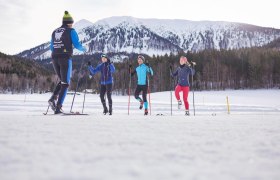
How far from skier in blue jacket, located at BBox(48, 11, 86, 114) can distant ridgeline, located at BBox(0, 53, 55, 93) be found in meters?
92.5

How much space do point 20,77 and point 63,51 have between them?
365ft

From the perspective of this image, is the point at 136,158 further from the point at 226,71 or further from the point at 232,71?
the point at 232,71

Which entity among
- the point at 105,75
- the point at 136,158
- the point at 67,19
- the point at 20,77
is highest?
the point at 20,77

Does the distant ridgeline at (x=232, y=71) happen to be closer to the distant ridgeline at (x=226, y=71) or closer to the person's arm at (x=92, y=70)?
the distant ridgeline at (x=226, y=71)

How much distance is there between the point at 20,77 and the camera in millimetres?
107812

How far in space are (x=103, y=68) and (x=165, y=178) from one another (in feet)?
25.9

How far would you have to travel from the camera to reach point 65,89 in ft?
21.8

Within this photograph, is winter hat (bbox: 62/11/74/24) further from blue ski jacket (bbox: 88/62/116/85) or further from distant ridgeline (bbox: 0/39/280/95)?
distant ridgeline (bbox: 0/39/280/95)

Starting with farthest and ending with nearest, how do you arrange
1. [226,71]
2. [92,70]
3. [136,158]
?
1. [226,71]
2. [92,70]
3. [136,158]

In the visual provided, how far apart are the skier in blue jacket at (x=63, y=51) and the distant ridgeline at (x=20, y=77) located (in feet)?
303

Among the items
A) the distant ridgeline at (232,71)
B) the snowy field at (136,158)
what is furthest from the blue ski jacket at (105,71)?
the distant ridgeline at (232,71)

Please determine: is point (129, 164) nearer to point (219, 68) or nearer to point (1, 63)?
point (219, 68)

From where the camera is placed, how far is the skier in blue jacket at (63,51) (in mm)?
6574

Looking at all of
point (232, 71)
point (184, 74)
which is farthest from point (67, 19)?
point (232, 71)
